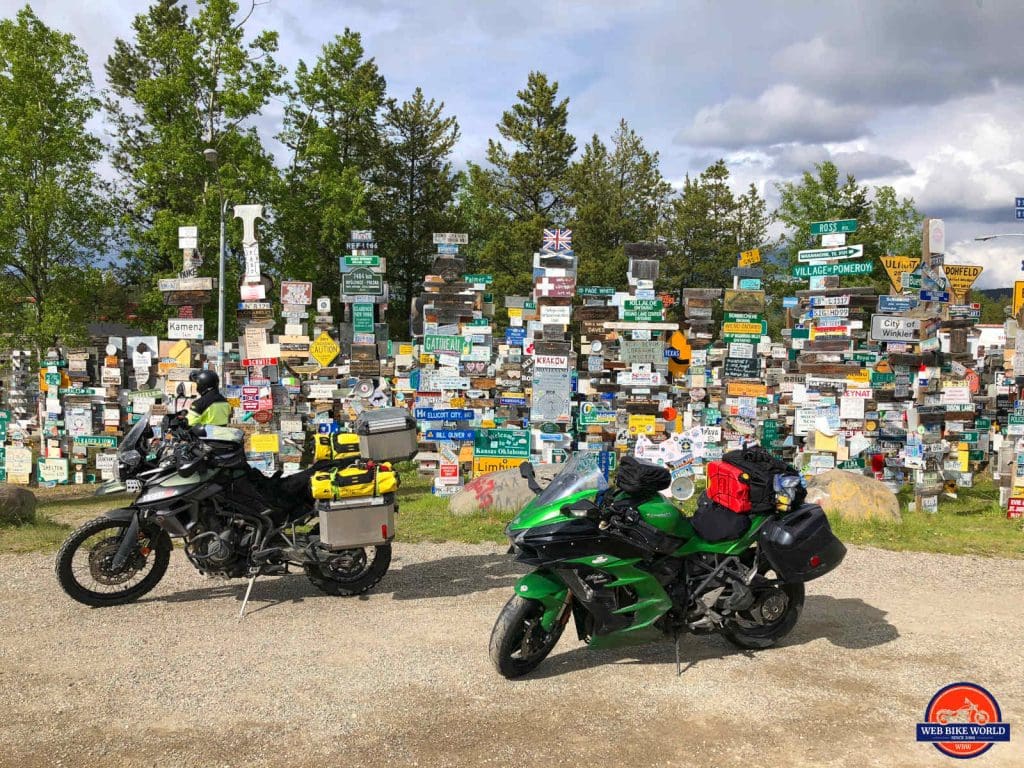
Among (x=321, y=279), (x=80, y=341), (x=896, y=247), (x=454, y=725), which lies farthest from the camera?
(x=896, y=247)

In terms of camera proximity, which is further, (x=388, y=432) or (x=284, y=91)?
(x=284, y=91)

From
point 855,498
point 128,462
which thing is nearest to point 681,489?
point 128,462

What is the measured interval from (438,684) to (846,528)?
6040 millimetres

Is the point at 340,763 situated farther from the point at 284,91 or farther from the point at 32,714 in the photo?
the point at 284,91

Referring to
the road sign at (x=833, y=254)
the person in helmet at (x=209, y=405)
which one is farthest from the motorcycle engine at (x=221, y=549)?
the road sign at (x=833, y=254)

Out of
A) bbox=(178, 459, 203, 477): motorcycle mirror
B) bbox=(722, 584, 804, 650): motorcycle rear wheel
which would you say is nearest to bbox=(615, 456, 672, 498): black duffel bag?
bbox=(722, 584, 804, 650): motorcycle rear wheel

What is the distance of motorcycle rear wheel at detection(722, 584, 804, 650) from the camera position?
4.95 meters

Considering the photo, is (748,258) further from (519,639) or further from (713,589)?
(519,639)

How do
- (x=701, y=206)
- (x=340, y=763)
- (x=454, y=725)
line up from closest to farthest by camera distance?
(x=340, y=763), (x=454, y=725), (x=701, y=206)

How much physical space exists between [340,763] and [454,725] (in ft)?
2.06

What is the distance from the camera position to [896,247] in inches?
1436

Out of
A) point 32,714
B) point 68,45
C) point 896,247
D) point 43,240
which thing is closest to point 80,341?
point 43,240

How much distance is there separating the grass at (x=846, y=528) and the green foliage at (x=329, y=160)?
15.7m
